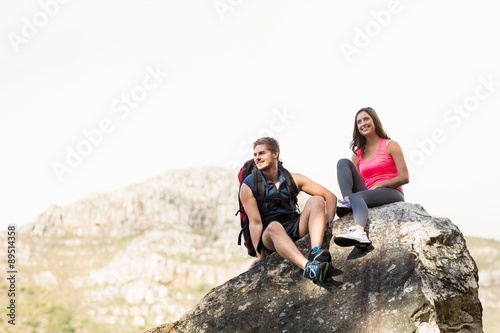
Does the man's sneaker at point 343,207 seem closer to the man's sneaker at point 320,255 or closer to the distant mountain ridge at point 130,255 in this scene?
the man's sneaker at point 320,255

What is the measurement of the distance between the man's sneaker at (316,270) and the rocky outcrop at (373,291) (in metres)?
0.19

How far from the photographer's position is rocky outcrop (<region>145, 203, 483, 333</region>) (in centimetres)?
516

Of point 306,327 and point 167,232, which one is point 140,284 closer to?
point 167,232

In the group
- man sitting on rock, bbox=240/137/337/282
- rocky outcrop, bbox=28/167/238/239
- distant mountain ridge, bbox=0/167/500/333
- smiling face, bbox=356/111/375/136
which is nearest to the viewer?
man sitting on rock, bbox=240/137/337/282

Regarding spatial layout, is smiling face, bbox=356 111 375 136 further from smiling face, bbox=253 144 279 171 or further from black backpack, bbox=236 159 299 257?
smiling face, bbox=253 144 279 171

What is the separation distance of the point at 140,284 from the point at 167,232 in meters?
20.7

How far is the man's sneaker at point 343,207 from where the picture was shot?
6.70 metres

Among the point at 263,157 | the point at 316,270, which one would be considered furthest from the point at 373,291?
the point at 263,157

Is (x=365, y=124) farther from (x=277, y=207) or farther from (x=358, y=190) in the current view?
(x=277, y=207)

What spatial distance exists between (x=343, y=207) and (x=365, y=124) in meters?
1.23

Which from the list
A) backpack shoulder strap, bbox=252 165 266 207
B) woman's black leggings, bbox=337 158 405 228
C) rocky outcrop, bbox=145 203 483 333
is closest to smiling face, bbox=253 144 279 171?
backpack shoulder strap, bbox=252 165 266 207

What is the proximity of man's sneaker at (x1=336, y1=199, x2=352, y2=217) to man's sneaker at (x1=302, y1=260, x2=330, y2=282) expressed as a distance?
4.08 feet

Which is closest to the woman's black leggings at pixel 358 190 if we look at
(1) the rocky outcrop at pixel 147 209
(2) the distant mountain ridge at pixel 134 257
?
(2) the distant mountain ridge at pixel 134 257

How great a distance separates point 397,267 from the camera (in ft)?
18.1
